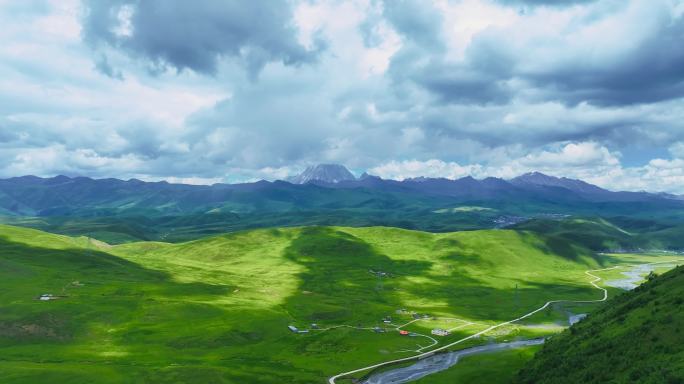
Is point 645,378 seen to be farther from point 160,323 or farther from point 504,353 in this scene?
point 160,323

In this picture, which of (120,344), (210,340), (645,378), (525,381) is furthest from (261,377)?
(645,378)

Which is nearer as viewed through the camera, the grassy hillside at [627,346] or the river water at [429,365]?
the grassy hillside at [627,346]

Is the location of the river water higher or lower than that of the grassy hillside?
lower

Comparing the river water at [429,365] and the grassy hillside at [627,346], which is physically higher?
the grassy hillside at [627,346]

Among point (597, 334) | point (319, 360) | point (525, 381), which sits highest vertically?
point (597, 334)

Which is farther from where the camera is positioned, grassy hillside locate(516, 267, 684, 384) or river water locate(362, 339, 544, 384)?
river water locate(362, 339, 544, 384)
